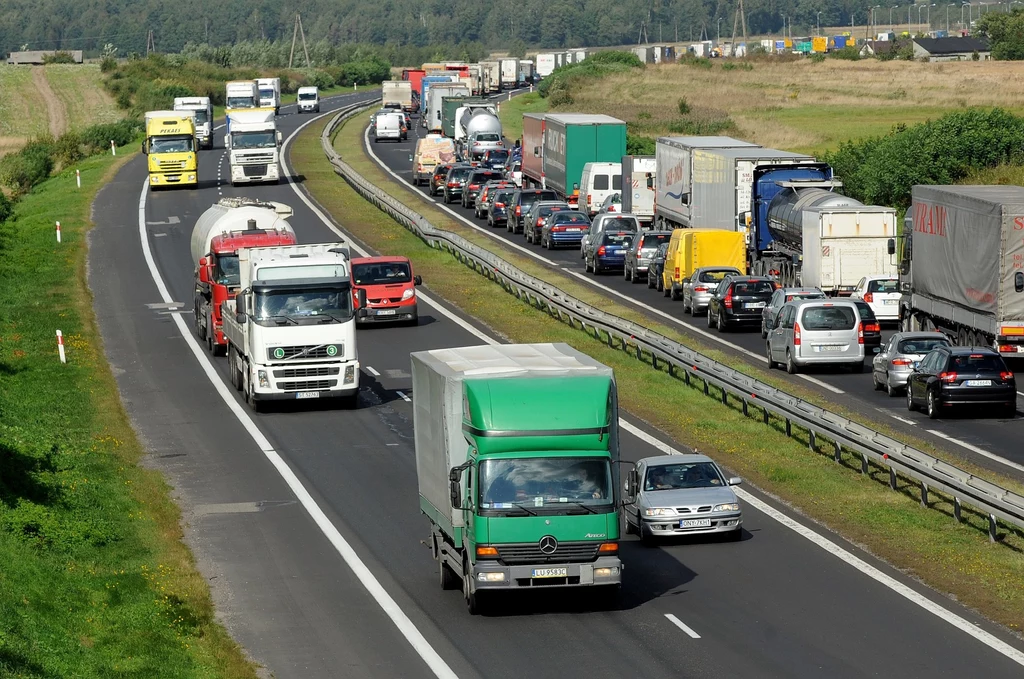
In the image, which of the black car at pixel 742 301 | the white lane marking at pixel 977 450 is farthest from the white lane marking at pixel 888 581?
the black car at pixel 742 301

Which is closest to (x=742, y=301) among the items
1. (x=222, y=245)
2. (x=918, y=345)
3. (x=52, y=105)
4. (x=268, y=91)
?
(x=918, y=345)

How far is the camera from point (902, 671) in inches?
649

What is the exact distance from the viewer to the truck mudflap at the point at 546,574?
59.8 feet

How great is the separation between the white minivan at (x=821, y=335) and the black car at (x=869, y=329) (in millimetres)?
2577

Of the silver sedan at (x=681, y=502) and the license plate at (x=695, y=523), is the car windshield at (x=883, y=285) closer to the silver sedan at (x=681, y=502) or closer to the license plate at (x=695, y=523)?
the silver sedan at (x=681, y=502)

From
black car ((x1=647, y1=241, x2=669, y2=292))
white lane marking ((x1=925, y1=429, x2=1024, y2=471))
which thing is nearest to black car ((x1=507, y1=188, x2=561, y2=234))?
black car ((x1=647, y1=241, x2=669, y2=292))

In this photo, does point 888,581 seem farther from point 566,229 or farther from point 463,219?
point 463,219

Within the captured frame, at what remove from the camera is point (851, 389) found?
36219 millimetres

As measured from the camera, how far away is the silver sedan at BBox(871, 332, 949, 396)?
115ft

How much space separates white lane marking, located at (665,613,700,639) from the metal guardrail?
224 inches

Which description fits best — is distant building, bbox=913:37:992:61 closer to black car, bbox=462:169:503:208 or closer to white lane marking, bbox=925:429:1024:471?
black car, bbox=462:169:503:208

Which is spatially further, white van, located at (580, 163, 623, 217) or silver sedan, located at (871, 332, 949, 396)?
white van, located at (580, 163, 623, 217)

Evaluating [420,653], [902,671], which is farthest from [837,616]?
[420,653]

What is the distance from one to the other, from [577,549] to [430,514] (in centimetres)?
309
